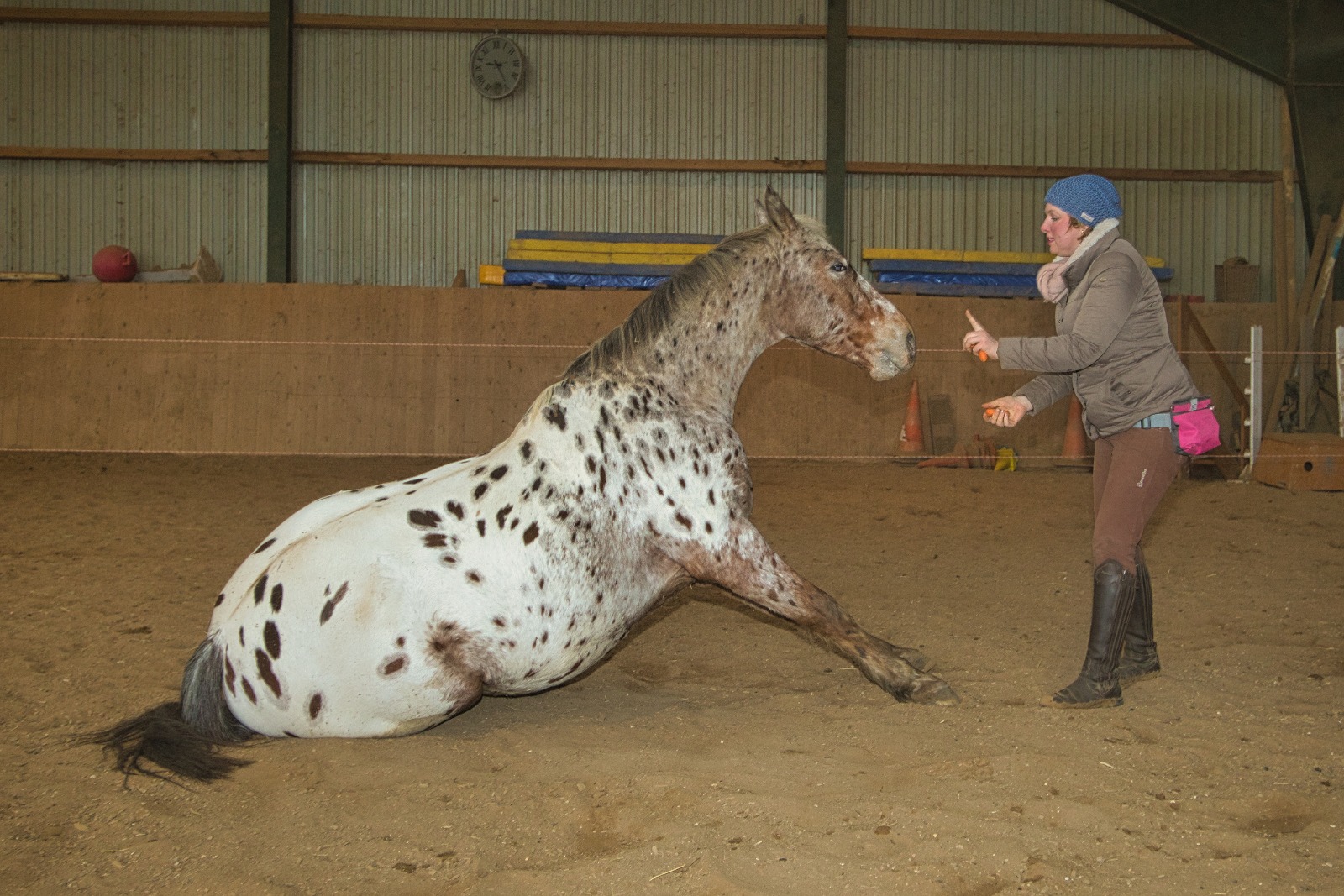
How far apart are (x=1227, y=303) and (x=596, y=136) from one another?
845 centimetres

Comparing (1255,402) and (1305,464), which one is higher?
(1255,402)

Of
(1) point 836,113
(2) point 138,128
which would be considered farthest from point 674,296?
(2) point 138,128

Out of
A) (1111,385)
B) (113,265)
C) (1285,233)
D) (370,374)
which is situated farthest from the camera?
(113,265)

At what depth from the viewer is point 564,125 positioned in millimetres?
14977

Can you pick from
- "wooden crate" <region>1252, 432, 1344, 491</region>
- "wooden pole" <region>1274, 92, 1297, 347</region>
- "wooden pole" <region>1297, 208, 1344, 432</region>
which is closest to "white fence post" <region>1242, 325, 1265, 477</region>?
"wooden crate" <region>1252, 432, 1344, 491</region>

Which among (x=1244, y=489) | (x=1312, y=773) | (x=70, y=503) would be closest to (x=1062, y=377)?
(x=1312, y=773)

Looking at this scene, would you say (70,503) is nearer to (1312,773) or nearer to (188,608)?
(188,608)

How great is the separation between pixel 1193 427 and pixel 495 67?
12924 millimetres

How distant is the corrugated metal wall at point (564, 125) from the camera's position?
14898 mm

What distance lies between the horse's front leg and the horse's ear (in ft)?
3.73

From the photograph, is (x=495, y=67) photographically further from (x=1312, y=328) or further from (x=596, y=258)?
(x=1312, y=328)

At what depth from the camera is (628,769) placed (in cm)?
327

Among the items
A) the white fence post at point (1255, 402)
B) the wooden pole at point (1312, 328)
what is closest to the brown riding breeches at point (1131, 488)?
the white fence post at point (1255, 402)

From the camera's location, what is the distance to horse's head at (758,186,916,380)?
157 inches
